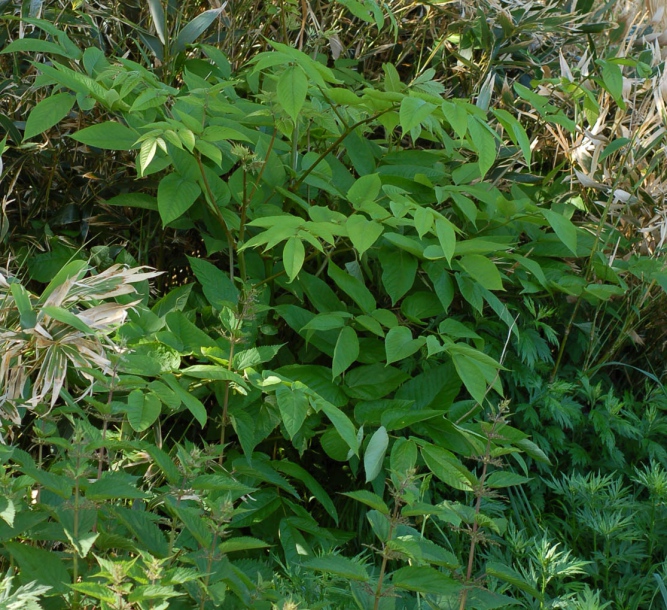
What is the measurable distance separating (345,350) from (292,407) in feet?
1.13

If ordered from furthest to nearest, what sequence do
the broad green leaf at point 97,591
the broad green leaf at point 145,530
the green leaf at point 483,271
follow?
the green leaf at point 483,271 → the broad green leaf at point 145,530 → the broad green leaf at point 97,591

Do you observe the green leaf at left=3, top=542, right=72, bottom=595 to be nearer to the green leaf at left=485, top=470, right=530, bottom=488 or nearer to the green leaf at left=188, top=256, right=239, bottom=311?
the green leaf at left=485, top=470, right=530, bottom=488

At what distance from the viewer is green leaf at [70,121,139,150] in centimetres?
194

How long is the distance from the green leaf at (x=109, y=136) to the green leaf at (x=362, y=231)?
544mm

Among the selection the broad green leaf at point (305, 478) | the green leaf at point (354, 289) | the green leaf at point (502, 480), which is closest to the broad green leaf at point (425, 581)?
the green leaf at point (502, 480)

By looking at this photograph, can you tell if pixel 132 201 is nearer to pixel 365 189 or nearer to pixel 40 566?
pixel 365 189

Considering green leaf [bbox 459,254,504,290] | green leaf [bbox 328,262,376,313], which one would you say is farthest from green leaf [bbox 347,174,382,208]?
green leaf [bbox 459,254,504,290]

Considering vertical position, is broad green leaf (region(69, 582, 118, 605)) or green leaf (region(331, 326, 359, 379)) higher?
broad green leaf (region(69, 582, 118, 605))

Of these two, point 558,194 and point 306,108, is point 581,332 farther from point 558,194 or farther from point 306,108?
point 306,108

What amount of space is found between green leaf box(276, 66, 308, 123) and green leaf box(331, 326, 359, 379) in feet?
1.76

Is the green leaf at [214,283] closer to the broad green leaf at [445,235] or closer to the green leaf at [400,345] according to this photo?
the green leaf at [400,345]

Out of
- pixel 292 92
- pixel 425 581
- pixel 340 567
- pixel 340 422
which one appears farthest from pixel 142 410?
pixel 292 92

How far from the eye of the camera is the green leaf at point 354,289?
212 cm

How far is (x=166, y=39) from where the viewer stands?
236 cm
